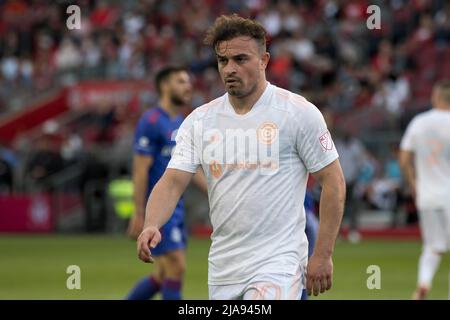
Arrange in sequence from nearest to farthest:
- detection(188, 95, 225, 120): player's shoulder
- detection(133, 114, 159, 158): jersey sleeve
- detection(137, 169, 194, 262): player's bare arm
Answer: detection(137, 169, 194, 262): player's bare arm → detection(188, 95, 225, 120): player's shoulder → detection(133, 114, 159, 158): jersey sleeve

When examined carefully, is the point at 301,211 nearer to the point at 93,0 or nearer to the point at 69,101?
the point at 69,101

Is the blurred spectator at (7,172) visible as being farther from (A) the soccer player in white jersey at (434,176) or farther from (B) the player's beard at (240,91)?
(B) the player's beard at (240,91)

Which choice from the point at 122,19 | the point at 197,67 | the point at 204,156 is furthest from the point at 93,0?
the point at 204,156

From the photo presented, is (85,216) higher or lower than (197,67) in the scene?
lower

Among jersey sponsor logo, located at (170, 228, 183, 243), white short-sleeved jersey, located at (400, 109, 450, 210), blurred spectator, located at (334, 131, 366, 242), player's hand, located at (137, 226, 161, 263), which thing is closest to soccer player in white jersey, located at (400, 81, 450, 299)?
white short-sleeved jersey, located at (400, 109, 450, 210)

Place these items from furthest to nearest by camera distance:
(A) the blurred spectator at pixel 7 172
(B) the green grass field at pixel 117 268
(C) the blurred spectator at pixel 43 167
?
1. (A) the blurred spectator at pixel 7 172
2. (C) the blurred spectator at pixel 43 167
3. (B) the green grass field at pixel 117 268

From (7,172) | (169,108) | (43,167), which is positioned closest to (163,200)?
(169,108)

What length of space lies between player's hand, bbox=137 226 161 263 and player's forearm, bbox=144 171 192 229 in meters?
0.15

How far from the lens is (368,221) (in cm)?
2662

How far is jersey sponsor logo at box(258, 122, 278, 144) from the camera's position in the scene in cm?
696

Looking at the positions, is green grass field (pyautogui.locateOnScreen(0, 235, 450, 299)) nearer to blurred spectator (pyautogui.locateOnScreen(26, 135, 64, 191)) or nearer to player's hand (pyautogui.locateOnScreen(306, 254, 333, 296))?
blurred spectator (pyautogui.locateOnScreen(26, 135, 64, 191))

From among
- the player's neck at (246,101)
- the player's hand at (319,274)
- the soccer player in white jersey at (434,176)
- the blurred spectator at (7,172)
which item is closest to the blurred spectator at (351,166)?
Result: the blurred spectator at (7,172)

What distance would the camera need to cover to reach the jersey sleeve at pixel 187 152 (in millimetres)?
7199

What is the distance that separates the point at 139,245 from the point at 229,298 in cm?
66
